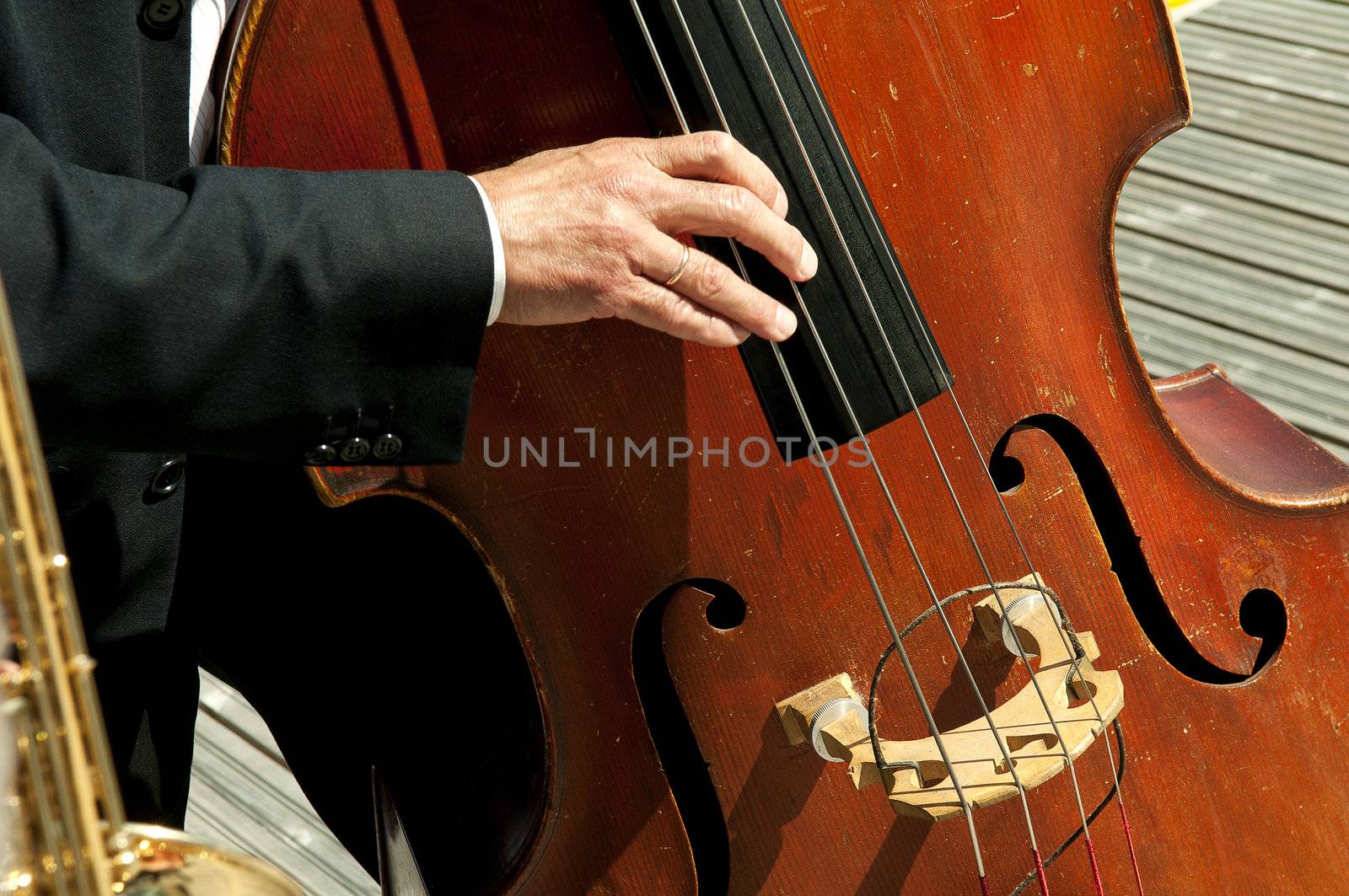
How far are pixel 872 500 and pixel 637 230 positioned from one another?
0.30 meters

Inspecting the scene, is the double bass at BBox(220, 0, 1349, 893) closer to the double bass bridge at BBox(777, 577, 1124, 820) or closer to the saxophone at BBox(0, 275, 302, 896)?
the double bass bridge at BBox(777, 577, 1124, 820)

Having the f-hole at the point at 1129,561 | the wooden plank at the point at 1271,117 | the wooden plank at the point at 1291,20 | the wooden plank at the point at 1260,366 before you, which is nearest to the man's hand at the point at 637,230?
the f-hole at the point at 1129,561

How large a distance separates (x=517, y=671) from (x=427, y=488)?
17cm

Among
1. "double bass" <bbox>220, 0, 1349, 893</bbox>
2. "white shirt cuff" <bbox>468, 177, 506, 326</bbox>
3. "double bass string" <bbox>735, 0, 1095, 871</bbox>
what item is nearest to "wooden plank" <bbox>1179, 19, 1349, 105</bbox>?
"double bass" <bbox>220, 0, 1349, 893</bbox>

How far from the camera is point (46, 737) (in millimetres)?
469

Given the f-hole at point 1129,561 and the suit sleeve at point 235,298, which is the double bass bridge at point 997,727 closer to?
the f-hole at point 1129,561

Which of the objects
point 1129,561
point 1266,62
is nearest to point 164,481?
point 1129,561

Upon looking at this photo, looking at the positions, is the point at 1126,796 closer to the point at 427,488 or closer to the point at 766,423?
the point at 766,423

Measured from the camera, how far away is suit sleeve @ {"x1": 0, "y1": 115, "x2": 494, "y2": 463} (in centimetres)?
61

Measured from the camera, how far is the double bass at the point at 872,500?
0.79 meters

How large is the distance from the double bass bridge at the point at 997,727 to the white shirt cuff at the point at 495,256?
370 millimetres

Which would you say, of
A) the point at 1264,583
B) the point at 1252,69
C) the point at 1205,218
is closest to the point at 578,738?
the point at 1264,583

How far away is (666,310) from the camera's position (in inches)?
28.9

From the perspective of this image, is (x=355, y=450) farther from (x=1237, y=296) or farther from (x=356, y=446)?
(x=1237, y=296)
